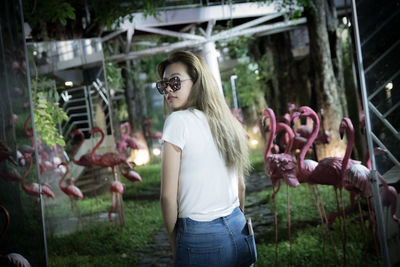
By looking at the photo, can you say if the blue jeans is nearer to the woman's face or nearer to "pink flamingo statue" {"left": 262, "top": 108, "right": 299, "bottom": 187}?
the woman's face

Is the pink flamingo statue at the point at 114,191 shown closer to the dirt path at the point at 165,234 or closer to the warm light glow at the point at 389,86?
the dirt path at the point at 165,234

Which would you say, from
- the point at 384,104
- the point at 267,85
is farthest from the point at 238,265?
the point at 267,85

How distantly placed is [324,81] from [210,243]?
515 centimetres

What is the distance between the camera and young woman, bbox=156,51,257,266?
152 centimetres

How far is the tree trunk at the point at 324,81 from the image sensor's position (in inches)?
237

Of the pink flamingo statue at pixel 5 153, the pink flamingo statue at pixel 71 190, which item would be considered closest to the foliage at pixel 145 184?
the pink flamingo statue at pixel 71 190

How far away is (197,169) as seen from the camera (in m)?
1.57

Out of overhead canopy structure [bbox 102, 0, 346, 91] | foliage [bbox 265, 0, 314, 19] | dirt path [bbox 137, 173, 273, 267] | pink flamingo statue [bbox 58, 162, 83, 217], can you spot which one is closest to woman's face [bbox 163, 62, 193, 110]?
dirt path [bbox 137, 173, 273, 267]

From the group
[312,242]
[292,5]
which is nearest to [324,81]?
[292,5]

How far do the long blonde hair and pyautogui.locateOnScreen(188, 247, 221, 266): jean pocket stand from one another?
374 mm

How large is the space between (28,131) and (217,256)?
118 centimetres

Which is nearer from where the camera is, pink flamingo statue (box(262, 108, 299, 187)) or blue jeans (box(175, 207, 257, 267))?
blue jeans (box(175, 207, 257, 267))

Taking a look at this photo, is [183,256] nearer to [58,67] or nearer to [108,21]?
[58,67]

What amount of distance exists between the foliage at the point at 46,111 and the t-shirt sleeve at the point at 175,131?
280 centimetres
